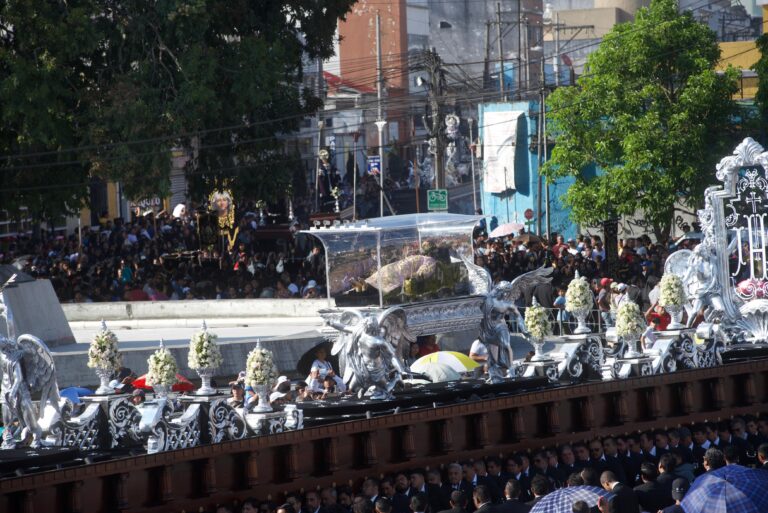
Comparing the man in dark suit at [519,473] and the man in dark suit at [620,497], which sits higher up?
the man in dark suit at [620,497]

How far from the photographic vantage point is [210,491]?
1560cm

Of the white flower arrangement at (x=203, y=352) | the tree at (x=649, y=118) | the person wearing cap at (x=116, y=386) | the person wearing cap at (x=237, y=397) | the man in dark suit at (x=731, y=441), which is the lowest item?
the man in dark suit at (x=731, y=441)

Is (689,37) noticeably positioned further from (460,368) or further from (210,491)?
(210,491)

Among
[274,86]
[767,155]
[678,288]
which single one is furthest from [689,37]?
[678,288]

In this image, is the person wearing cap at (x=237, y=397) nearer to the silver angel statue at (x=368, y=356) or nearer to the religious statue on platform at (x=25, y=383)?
the silver angel statue at (x=368, y=356)

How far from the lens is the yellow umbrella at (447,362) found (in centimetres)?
2119

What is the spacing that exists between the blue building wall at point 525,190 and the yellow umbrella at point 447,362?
993 inches

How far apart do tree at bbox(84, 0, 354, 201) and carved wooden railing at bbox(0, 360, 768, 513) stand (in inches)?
489

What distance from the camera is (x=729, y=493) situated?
11.6 metres

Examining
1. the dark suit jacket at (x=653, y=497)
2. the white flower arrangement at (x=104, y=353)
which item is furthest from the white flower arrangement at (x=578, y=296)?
the white flower arrangement at (x=104, y=353)

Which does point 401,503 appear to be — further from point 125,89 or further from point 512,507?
point 125,89

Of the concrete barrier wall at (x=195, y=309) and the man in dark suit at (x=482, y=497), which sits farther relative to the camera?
the concrete barrier wall at (x=195, y=309)

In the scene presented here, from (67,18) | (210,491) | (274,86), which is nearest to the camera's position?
(210,491)

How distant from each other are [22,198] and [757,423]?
16093 mm
